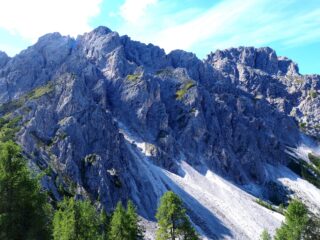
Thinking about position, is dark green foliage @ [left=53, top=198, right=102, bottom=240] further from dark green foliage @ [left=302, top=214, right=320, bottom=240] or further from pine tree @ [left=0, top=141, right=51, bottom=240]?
dark green foliage @ [left=302, top=214, right=320, bottom=240]

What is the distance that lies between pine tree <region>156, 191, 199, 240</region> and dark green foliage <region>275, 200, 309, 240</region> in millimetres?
11403

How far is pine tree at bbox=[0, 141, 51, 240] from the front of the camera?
2836 centimetres

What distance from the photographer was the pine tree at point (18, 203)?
2836 cm

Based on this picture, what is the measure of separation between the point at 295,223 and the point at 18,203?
33.1 meters

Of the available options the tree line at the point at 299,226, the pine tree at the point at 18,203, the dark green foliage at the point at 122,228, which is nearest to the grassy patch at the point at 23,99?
the dark green foliage at the point at 122,228

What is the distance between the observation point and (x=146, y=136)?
615 feet

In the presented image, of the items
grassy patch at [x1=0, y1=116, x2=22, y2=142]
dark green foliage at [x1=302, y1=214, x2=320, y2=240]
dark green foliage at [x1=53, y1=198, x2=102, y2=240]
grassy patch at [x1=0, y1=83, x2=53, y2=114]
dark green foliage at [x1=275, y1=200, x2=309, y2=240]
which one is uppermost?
grassy patch at [x1=0, y1=83, x2=53, y2=114]

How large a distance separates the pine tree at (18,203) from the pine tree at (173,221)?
19.2 meters

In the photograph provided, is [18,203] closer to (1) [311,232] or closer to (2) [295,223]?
(2) [295,223]

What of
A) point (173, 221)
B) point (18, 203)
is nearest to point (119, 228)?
point (173, 221)

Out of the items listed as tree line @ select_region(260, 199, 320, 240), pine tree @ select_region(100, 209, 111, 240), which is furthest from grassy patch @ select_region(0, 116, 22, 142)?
tree line @ select_region(260, 199, 320, 240)

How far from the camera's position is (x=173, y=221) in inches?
1863

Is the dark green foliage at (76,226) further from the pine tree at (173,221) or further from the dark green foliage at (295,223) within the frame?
the dark green foliage at (295,223)

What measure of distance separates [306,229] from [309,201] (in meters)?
149
